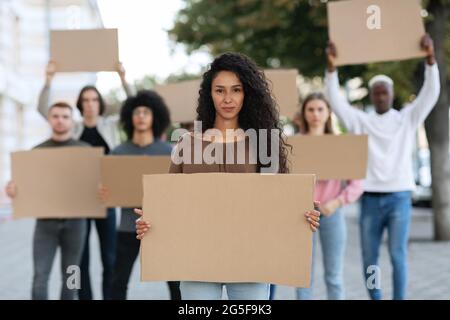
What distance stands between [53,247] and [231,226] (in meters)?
2.27

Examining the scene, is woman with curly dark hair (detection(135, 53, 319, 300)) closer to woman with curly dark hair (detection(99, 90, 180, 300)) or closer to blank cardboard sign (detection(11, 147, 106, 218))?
woman with curly dark hair (detection(99, 90, 180, 300))

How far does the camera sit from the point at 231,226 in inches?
110

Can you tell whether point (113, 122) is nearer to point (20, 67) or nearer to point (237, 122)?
point (237, 122)

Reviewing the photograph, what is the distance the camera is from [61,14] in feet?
69.5

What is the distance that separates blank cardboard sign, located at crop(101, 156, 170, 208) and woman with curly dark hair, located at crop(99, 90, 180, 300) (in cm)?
7

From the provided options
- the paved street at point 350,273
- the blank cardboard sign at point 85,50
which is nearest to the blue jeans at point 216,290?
the blank cardboard sign at point 85,50

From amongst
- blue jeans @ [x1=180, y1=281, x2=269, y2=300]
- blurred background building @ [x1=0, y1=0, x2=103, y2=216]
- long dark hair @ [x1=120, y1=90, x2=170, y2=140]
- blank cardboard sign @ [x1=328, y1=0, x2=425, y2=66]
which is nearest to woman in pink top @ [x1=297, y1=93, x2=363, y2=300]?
blank cardboard sign @ [x1=328, y1=0, x2=425, y2=66]

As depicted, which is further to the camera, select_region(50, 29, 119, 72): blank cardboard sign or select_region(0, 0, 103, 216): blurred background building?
select_region(0, 0, 103, 216): blurred background building

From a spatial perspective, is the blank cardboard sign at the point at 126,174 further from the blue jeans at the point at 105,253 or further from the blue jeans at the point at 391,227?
the blue jeans at the point at 391,227

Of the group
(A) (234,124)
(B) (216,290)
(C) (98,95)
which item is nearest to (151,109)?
(C) (98,95)

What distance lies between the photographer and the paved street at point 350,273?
249 inches

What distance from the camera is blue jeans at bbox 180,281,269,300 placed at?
2.88m

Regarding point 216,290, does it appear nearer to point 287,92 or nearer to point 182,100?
point 287,92

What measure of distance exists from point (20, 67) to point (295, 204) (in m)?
18.0
